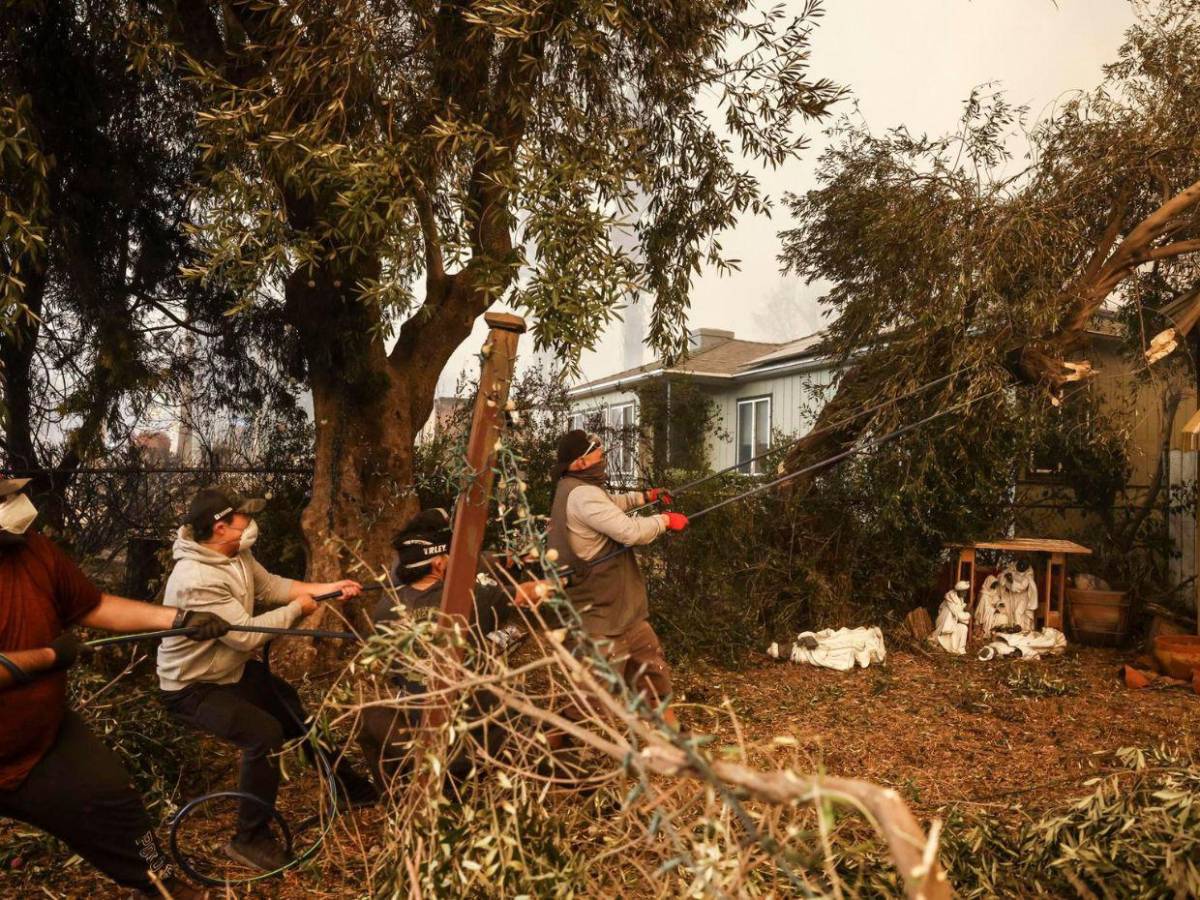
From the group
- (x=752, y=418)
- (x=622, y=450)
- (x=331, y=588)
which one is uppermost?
(x=752, y=418)

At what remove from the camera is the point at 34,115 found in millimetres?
6539

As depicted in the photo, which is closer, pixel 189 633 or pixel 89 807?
pixel 89 807

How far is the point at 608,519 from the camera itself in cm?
531

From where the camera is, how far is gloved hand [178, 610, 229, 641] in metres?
3.73

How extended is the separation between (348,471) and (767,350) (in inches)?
485

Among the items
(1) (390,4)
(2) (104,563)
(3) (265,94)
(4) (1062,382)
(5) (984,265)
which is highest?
(1) (390,4)

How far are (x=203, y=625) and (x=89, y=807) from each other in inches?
30.0

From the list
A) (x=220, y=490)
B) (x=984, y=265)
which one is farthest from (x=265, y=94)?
(x=984, y=265)

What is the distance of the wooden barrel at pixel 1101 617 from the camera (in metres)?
9.48

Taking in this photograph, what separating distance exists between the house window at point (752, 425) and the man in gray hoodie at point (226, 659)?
12.5 metres

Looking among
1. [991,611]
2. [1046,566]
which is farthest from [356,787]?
[1046,566]

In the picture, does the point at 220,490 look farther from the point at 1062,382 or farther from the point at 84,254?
the point at 1062,382

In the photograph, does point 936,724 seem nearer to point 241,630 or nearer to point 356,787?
point 356,787

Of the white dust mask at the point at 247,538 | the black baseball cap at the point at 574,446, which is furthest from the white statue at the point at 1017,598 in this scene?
the white dust mask at the point at 247,538
